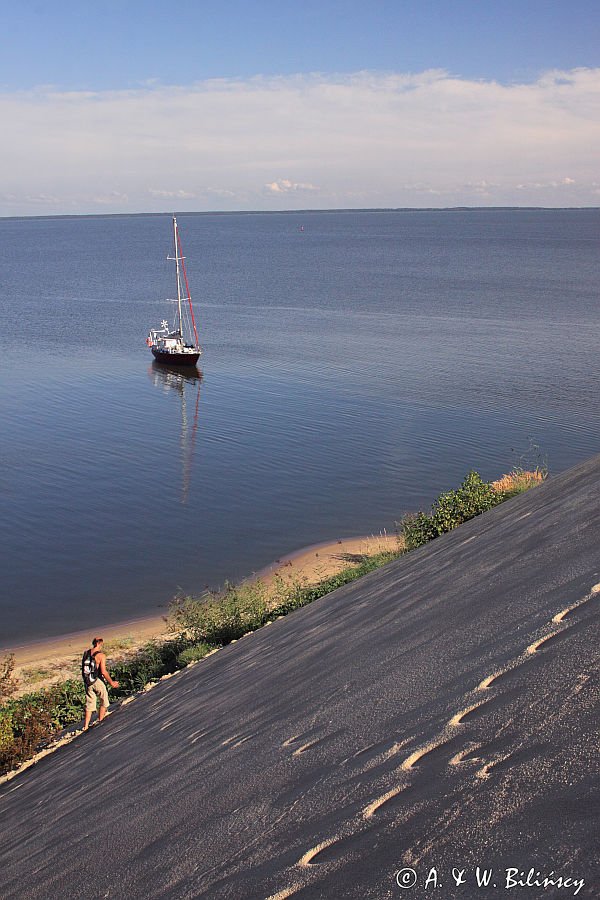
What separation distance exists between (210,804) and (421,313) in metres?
65.9

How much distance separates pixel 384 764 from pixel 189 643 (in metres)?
11.3

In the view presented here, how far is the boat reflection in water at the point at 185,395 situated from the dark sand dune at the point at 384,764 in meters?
22.9

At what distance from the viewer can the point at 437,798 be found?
3094 mm

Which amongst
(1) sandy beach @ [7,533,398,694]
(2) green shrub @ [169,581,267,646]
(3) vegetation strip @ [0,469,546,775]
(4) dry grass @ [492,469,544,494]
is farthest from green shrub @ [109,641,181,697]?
(4) dry grass @ [492,469,544,494]

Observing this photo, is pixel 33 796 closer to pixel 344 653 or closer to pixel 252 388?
pixel 344 653

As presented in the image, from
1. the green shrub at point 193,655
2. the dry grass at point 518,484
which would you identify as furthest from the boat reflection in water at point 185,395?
the green shrub at point 193,655

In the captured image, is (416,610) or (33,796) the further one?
(33,796)

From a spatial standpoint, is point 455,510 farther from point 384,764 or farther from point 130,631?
point 384,764

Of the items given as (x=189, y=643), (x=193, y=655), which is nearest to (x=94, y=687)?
(x=193, y=655)

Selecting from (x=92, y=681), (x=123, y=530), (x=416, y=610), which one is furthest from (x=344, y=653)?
(x=123, y=530)

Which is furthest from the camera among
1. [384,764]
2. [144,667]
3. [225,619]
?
[225,619]

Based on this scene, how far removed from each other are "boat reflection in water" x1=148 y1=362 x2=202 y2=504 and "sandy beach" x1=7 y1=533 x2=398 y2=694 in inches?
266

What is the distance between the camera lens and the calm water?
2542 centimetres

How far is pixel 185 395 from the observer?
45719 mm
